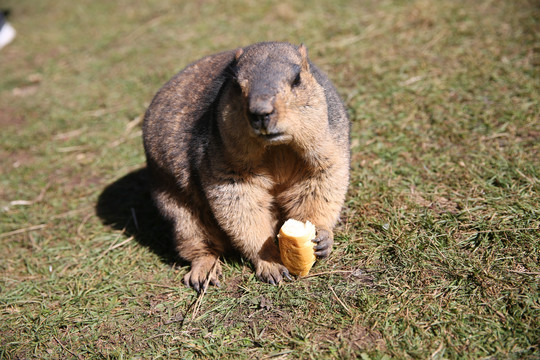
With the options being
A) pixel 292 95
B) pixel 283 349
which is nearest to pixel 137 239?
pixel 283 349

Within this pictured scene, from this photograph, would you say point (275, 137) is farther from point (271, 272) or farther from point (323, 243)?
point (271, 272)

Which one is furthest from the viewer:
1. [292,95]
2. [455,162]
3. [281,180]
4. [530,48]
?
[530,48]

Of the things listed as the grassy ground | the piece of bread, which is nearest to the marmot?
the piece of bread

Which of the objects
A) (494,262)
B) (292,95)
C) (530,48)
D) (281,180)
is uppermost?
(292,95)

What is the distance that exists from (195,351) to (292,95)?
6.53 ft

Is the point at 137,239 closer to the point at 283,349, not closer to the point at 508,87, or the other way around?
the point at 283,349

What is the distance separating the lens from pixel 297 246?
139 inches

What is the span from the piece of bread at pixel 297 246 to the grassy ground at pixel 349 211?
0.18 meters

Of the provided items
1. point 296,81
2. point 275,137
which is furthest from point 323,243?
point 296,81

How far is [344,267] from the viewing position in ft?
12.6

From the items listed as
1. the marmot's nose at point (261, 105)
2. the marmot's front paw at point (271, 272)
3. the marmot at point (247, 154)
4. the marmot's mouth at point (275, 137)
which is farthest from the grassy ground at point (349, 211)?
the marmot's nose at point (261, 105)

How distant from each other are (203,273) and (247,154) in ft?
4.14

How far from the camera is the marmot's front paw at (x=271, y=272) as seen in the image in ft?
12.4

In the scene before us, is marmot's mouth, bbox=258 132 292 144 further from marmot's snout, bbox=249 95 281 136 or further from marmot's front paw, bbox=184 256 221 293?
marmot's front paw, bbox=184 256 221 293
